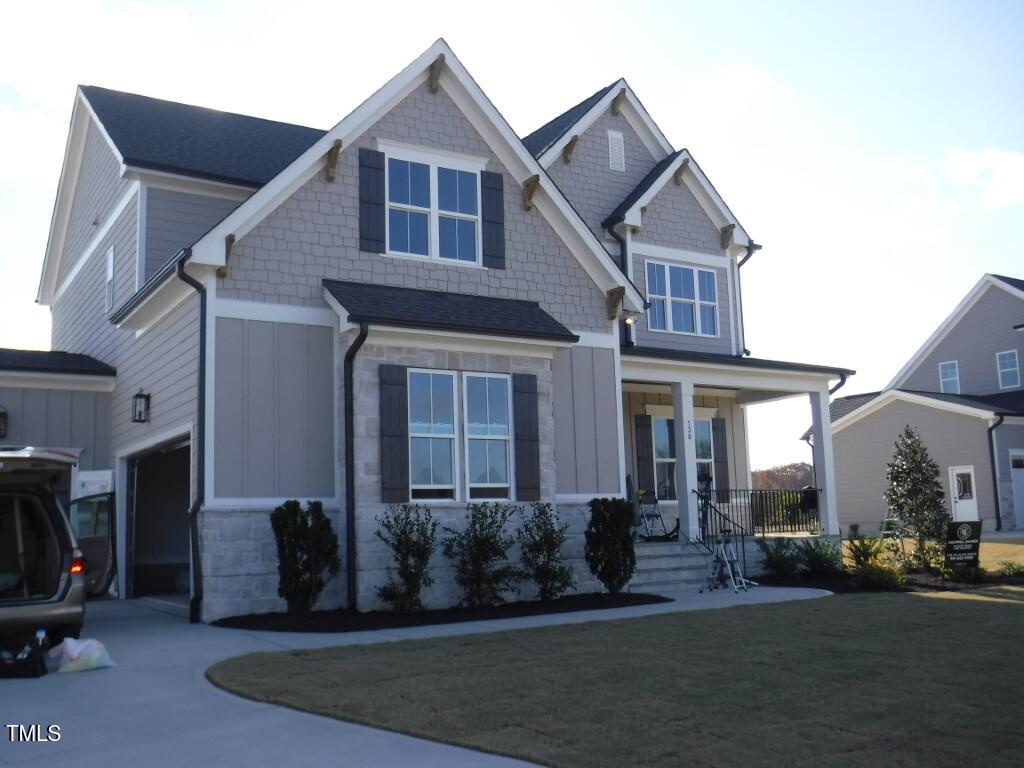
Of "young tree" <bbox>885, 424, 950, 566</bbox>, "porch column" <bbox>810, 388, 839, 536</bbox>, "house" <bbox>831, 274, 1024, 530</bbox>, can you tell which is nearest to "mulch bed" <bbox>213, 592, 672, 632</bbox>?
"porch column" <bbox>810, 388, 839, 536</bbox>

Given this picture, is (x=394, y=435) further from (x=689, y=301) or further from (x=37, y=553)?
(x=689, y=301)

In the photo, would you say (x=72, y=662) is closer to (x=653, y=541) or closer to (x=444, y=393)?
(x=444, y=393)

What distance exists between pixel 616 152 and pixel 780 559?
870 cm

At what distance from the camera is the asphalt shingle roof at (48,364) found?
16016 millimetres

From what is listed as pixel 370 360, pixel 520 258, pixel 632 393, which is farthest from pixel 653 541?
pixel 370 360

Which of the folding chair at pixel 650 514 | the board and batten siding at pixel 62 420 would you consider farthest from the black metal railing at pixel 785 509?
the board and batten siding at pixel 62 420

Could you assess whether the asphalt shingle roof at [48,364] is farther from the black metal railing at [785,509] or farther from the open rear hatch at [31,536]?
the black metal railing at [785,509]

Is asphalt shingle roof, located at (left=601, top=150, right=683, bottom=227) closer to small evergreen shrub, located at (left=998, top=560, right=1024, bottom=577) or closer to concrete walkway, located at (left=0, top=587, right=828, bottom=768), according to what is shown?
small evergreen shrub, located at (left=998, top=560, right=1024, bottom=577)

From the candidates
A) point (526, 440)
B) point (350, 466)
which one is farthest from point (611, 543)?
point (350, 466)

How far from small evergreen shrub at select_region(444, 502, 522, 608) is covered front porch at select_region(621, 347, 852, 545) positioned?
4339mm

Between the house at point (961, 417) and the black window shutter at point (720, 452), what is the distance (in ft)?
38.9

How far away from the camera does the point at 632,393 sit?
1955cm

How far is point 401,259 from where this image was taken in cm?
1417

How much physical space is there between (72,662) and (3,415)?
28.8 feet
